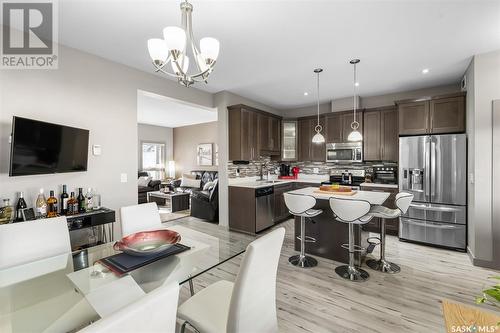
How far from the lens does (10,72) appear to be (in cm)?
228

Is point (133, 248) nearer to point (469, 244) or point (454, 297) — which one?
point (454, 297)

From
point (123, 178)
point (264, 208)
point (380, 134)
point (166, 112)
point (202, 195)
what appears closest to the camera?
point (123, 178)

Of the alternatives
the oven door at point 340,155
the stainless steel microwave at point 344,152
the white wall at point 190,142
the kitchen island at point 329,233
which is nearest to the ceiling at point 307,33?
the stainless steel microwave at point 344,152

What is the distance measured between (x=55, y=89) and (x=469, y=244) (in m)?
5.78

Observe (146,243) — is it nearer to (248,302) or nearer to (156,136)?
(248,302)

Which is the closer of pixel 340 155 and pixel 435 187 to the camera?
pixel 435 187

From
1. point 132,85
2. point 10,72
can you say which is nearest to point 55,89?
point 10,72

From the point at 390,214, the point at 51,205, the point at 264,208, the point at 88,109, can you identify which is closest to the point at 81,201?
the point at 51,205

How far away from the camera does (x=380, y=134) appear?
4.55 meters

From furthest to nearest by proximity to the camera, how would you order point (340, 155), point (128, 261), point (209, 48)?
point (340, 155) < point (209, 48) < point (128, 261)

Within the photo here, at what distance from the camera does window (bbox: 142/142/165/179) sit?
8164mm

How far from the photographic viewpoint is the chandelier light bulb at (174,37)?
148 cm

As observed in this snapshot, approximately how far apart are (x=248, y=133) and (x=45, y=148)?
10.2ft

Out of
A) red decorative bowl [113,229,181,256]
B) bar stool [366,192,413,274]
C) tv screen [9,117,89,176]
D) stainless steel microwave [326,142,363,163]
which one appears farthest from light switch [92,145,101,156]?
stainless steel microwave [326,142,363,163]
